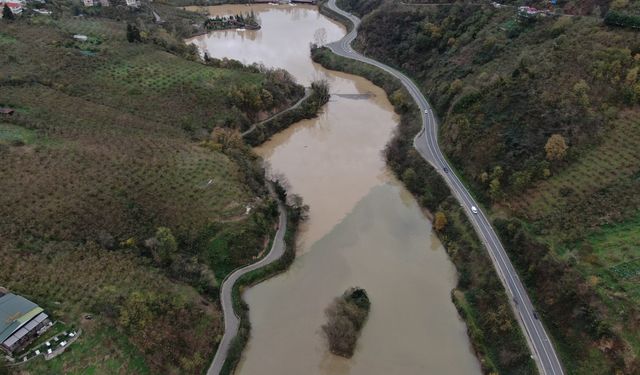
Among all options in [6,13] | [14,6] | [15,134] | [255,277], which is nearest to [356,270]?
[255,277]

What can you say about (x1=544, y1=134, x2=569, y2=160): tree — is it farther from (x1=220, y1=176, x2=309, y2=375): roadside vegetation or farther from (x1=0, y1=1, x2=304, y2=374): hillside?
(x1=0, y1=1, x2=304, y2=374): hillside

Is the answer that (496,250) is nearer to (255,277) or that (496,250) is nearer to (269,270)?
(269,270)

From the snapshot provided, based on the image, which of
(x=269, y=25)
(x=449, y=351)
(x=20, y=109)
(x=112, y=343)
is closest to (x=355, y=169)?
(x=449, y=351)

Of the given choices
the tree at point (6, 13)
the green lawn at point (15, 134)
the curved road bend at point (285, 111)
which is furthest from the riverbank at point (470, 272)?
the tree at point (6, 13)

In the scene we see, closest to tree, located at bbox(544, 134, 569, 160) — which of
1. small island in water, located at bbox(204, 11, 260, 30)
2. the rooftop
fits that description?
the rooftop

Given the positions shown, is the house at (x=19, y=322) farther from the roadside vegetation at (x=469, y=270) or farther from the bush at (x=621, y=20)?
the bush at (x=621, y=20)

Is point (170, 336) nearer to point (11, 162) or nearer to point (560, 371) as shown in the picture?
point (11, 162)
